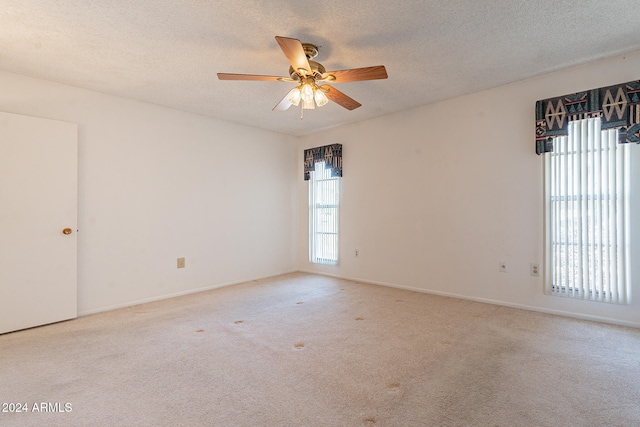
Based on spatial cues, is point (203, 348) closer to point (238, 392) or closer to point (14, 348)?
point (238, 392)

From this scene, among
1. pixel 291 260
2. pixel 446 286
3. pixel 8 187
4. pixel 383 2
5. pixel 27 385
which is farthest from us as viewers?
pixel 291 260

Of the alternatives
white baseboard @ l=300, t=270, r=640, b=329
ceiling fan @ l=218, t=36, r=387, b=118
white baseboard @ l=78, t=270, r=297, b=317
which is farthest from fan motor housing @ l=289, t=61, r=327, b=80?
white baseboard @ l=78, t=270, r=297, b=317

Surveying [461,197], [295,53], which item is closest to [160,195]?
[295,53]

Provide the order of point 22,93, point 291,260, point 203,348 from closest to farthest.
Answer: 1. point 203,348
2. point 22,93
3. point 291,260

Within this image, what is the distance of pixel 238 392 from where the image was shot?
1.87 m

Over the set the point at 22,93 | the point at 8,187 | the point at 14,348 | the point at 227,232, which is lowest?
the point at 14,348

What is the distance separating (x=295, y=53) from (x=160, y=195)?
2752 millimetres

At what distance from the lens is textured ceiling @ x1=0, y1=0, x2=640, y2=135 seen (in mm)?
2139

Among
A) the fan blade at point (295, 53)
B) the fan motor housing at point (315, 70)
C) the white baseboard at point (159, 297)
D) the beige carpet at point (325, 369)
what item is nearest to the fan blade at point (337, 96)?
the fan motor housing at point (315, 70)

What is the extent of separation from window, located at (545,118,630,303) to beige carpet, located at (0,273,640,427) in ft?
1.29

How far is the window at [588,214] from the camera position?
2842 mm

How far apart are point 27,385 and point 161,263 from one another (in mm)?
2079

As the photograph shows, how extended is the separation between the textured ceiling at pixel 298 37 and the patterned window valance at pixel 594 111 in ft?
1.06

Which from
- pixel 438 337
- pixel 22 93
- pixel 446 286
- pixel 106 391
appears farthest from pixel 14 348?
pixel 446 286
